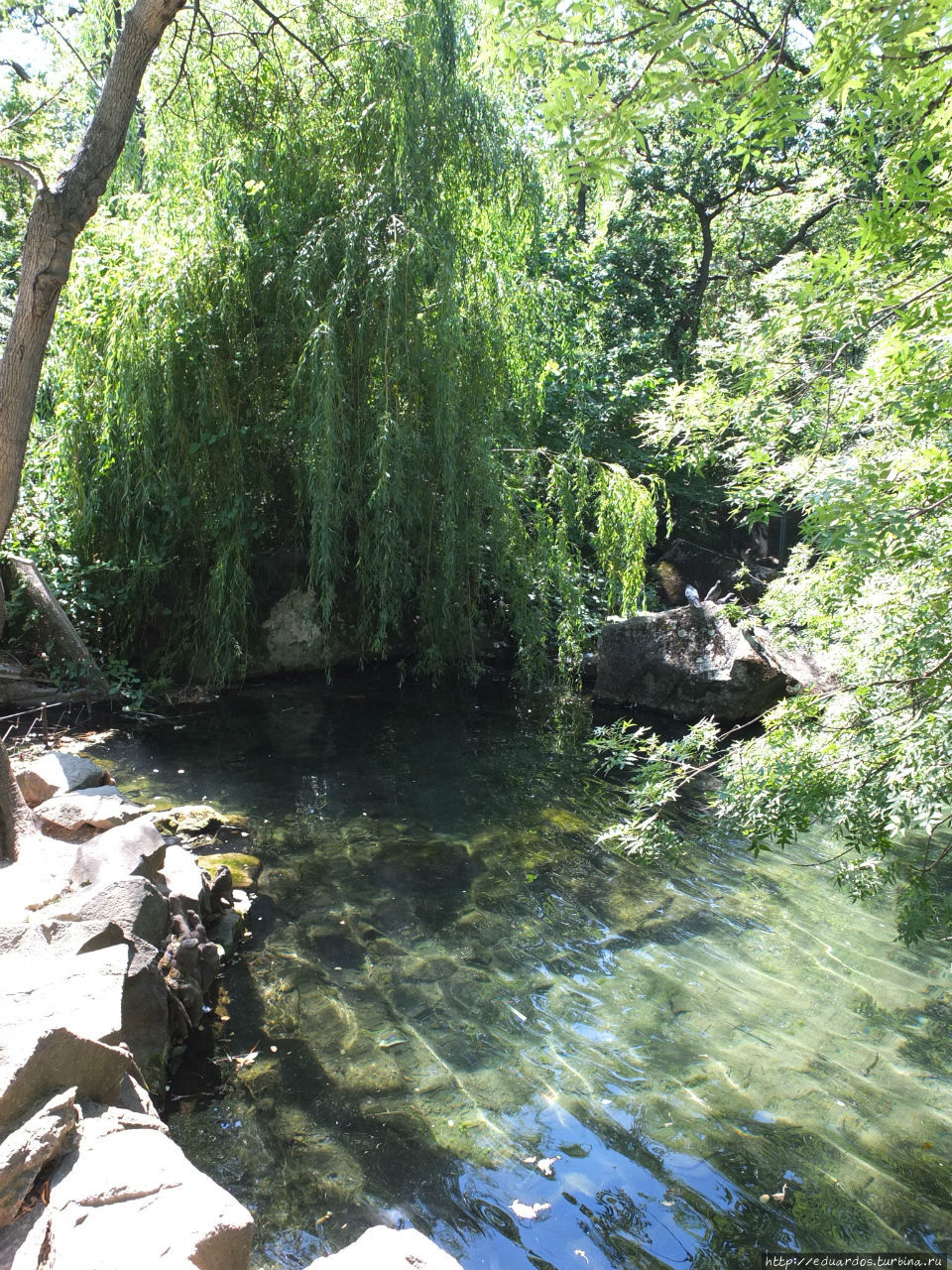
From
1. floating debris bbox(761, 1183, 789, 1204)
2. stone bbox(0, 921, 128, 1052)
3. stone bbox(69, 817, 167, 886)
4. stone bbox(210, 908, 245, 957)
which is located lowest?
floating debris bbox(761, 1183, 789, 1204)

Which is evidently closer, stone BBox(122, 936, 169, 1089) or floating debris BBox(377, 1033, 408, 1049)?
stone BBox(122, 936, 169, 1089)

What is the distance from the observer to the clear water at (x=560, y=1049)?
2881 millimetres

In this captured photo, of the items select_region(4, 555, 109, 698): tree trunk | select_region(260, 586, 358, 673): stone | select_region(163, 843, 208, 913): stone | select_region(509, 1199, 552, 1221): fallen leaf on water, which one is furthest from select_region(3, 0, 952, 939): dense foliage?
select_region(163, 843, 208, 913): stone

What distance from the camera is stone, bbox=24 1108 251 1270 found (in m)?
1.98

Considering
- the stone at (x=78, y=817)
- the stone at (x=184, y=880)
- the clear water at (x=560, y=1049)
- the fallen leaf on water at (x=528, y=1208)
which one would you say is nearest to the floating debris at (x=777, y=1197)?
the clear water at (x=560, y=1049)

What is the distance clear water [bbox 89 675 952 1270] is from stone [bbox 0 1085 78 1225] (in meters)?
0.71

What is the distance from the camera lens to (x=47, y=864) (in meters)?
3.94

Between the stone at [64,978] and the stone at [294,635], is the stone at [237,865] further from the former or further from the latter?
the stone at [294,635]

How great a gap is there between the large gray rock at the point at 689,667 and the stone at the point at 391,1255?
6810 mm

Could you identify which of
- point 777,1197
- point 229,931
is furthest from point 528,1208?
point 229,931

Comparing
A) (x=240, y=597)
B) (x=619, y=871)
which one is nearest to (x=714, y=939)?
(x=619, y=871)

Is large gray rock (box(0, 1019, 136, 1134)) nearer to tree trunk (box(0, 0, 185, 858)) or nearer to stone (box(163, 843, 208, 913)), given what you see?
stone (box(163, 843, 208, 913))

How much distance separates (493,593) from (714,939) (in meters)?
5.56

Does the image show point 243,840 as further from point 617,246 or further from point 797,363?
point 617,246
